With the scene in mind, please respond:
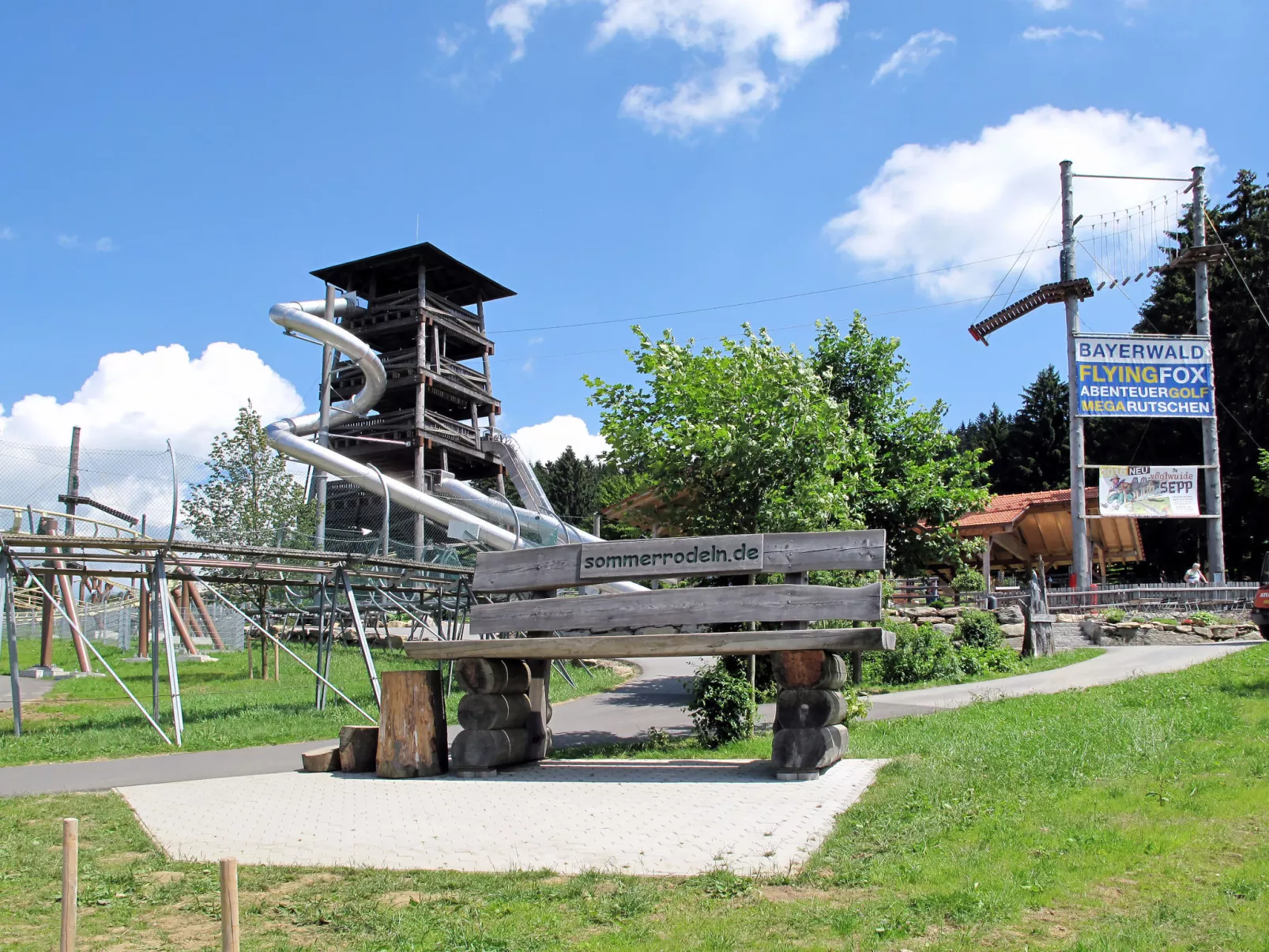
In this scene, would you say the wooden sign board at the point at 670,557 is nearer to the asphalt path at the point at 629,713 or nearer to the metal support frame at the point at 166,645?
the asphalt path at the point at 629,713

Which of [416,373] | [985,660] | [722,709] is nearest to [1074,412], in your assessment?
[985,660]

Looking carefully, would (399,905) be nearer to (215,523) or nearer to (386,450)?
(215,523)

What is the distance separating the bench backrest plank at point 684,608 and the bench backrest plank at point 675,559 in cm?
20

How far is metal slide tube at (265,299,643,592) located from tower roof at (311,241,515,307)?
2337mm

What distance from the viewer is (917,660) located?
18.0 m

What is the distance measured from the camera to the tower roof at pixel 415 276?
47594 mm

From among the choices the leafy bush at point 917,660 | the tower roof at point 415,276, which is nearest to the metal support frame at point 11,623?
the leafy bush at point 917,660

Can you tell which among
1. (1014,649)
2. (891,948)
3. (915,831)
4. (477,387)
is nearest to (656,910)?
(891,948)

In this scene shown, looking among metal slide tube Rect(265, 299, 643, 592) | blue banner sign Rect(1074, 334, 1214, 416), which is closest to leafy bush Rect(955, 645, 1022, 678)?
blue banner sign Rect(1074, 334, 1214, 416)

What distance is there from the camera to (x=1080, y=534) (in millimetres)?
28562

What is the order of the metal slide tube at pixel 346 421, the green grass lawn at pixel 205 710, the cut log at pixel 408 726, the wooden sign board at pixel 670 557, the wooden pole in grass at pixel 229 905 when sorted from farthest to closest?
the metal slide tube at pixel 346 421 < the green grass lawn at pixel 205 710 < the cut log at pixel 408 726 < the wooden sign board at pixel 670 557 < the wooden pole in grass at pixel 229 905

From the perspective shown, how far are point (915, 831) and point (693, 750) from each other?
5035mm

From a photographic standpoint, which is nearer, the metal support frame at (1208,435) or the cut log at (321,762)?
the cut log at (321,762)

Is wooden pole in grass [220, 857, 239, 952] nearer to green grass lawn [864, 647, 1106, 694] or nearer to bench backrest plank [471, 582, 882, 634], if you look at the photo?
bench backrest plank [471, 582, 882, 634]
